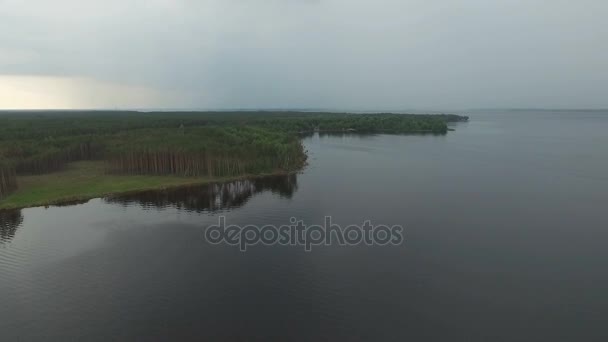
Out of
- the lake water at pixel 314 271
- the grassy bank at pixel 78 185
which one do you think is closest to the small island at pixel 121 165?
the grassy bank at pixel 78 185

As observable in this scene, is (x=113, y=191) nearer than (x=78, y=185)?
Yes

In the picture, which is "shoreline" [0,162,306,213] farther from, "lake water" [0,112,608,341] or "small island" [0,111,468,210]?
"lake water" [0,112,608,341]

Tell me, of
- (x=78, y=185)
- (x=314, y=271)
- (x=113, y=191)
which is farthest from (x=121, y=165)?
(x=314, y=271)

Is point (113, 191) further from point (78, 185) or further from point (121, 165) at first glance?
point (121, 165)

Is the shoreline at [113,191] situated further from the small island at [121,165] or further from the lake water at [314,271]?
the lake water at [314,271]

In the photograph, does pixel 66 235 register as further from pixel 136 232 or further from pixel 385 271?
pixel 385 271

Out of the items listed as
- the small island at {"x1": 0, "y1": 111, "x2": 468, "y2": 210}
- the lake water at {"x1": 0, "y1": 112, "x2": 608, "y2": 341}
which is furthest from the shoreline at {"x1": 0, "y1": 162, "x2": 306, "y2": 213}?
the lake water at {"x1": 0, "y1": 112, "x2": 608, "y2": 341}
